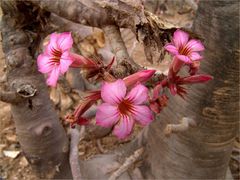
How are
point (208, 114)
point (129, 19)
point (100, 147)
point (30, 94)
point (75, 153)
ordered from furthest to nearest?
point (100, 147) < point (75, 153) < point (208, 114) < point (30, 94) < point (129, 19)

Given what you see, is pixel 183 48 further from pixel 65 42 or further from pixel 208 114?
pixel 208 114

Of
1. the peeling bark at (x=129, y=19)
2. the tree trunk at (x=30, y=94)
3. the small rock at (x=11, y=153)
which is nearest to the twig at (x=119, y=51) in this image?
the peeling bark at (x=129, y=19)

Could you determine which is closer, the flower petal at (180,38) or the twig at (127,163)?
the flower petal at (180,38)

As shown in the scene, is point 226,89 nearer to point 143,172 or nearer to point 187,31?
point 187,31

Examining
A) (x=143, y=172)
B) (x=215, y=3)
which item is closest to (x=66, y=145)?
(x=143, y=172)

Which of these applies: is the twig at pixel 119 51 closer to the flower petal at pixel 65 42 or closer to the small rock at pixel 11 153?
the flower petal at pixel 65 42

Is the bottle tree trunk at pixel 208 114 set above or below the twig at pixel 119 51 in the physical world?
below

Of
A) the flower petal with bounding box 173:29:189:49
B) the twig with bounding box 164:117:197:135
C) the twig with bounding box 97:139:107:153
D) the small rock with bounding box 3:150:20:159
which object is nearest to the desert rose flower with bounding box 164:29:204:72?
the flower petal with bounding box 173:29:189:49

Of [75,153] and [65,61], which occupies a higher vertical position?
[65,61]

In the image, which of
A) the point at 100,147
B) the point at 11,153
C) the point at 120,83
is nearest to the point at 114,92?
the point at 120,83
